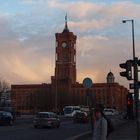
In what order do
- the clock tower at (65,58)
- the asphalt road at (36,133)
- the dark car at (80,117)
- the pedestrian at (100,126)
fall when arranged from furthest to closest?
1. the clock tower at (65,58)
2. the dark car at (80,117)
3. the asphalt road at (36,133)
4. the pedestrian at (100,126)

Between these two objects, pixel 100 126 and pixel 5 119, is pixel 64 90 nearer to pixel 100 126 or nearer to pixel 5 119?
pixel 5 119

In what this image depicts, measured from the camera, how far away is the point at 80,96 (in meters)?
151

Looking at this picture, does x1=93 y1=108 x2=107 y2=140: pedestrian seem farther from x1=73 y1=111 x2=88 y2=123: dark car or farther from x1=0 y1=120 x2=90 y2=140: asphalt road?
x1=73 y1=111 x2=88 y2=123: dark car

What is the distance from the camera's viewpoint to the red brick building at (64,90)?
14050 cm

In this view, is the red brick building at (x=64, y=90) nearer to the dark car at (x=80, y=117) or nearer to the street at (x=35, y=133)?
the dark car at (x=80, y=117)

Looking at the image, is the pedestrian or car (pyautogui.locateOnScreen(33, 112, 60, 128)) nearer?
the pedestrian

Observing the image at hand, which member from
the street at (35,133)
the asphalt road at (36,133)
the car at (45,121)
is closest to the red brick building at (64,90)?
the car at (45,121)

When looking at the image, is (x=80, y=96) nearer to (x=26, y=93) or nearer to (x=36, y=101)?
(x=36, y=101)

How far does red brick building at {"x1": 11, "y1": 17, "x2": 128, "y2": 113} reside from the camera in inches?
5531

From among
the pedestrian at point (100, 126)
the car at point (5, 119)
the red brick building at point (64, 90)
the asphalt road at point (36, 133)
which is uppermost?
the red brick building at point (64, 90)

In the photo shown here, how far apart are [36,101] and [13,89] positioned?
32.4m

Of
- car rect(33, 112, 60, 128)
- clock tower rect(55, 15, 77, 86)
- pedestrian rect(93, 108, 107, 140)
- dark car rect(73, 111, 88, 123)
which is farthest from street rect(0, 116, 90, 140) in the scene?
clock tower rect(55, 15, 77, 86)

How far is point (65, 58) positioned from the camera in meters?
186

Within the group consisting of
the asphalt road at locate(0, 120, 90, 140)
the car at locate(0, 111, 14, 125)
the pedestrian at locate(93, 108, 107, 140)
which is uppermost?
the car at locate(0, 111, 14, 125)
